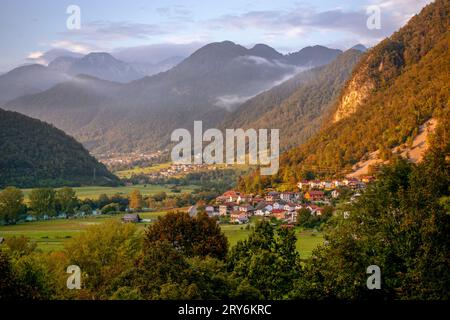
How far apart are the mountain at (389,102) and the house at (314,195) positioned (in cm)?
1407

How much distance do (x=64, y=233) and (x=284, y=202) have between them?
102ft

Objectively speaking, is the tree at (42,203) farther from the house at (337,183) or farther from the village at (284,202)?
the house at (337,183)

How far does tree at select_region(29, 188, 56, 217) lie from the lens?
77.1 metres

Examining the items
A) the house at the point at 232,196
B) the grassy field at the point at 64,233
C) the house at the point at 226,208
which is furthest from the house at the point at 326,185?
the grassy field at the point at 64,233

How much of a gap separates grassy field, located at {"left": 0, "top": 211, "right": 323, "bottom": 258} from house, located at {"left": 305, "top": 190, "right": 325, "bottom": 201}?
57.6 ft

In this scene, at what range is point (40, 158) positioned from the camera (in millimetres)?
130375

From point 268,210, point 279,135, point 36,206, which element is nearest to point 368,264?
point 268,210

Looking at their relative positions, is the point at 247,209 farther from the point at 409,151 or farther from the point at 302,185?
the point at 409,151

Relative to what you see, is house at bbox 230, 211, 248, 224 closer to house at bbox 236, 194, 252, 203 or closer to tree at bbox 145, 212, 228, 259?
house at bbox 236, 194, 252, 203

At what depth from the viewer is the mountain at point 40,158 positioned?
11675 cm

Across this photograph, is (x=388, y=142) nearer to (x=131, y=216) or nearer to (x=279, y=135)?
(x=131, y=216)

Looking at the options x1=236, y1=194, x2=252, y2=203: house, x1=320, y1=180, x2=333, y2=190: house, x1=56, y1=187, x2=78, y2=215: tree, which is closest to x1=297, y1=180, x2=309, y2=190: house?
x1=320, y1=180, x2=333, y2=190: house

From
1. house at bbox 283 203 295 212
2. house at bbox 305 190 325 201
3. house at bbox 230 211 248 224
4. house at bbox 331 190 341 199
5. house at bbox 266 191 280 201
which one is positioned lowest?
house at bbox 230 211 248 224

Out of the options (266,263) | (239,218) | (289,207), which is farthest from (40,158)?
(266,263)
